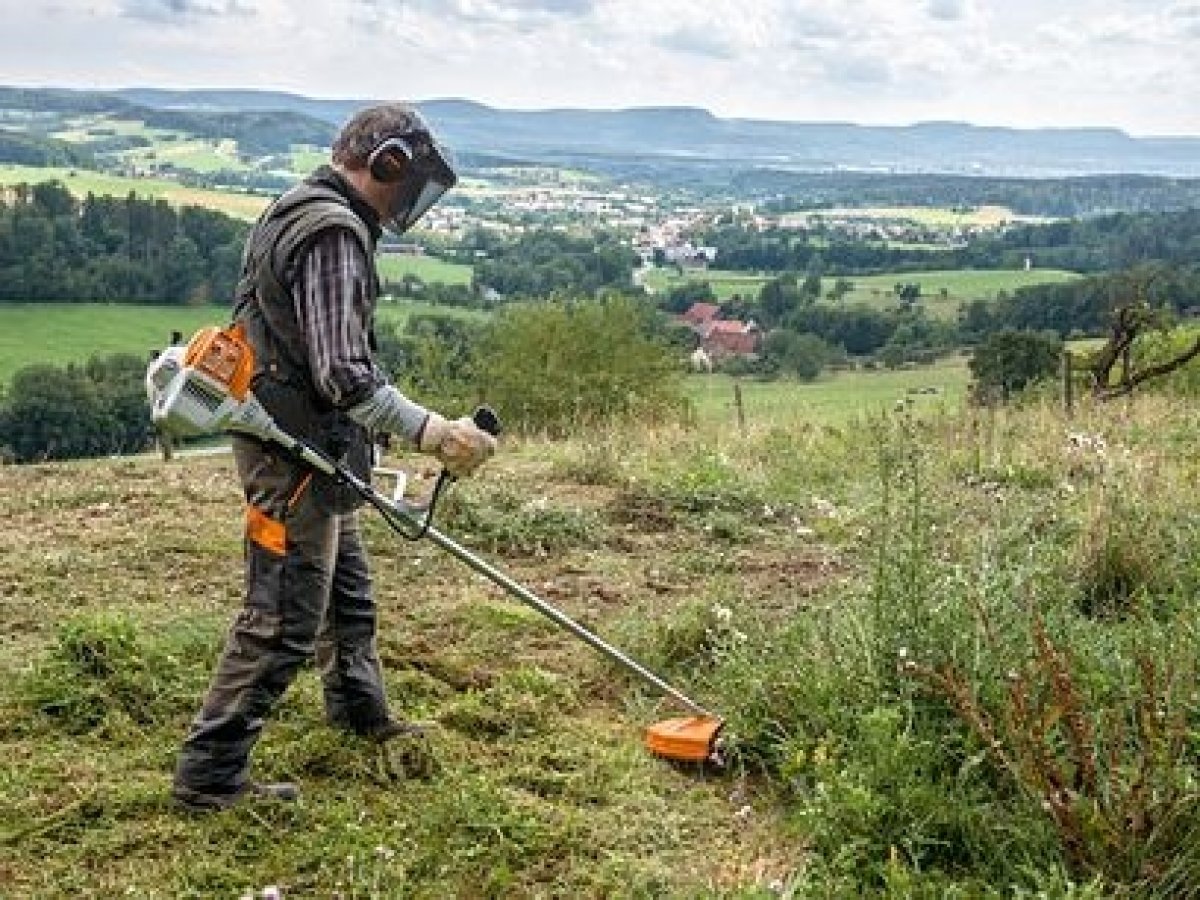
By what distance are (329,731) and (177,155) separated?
106056 mm

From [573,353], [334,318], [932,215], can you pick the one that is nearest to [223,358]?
[334,318]

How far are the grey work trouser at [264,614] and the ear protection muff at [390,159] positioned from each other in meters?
0.94

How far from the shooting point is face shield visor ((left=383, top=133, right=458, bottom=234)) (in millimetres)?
4168

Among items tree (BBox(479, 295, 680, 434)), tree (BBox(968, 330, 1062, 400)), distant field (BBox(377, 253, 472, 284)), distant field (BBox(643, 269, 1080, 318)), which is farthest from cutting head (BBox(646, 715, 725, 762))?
A: distant field (BBox(643, 269, 1080, 318))

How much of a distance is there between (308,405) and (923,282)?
66.5 meters

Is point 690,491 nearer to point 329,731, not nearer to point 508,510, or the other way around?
point 508,510

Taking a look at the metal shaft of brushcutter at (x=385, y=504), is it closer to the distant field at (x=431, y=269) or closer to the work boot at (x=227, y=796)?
the work boot at (x=227, y=796)

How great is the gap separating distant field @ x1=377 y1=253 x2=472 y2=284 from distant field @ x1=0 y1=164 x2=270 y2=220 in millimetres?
6337

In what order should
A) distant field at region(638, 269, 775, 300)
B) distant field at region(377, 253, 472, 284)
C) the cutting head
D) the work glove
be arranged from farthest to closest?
1. distant field at region(638, 269, 775, 300)
2. distant field at region(377, 253, 472, 284)
3. the cutting head
4. the work glove

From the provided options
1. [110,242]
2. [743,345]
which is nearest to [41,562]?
[743,345]

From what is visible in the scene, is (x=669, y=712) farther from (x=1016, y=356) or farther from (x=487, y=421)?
(x=1016, y=356)

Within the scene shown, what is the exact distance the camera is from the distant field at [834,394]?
12.4 meters

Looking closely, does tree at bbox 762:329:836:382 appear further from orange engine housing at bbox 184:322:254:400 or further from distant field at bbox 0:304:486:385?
orange engine housing at bbox 184:322:254:400

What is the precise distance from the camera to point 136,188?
2410 inches
